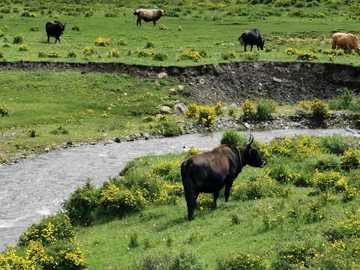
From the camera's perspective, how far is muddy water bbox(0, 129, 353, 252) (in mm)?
16500

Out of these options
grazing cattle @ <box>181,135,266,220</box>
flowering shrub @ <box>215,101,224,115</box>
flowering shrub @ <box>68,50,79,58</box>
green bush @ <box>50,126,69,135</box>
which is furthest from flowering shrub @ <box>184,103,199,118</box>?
grazing cattle @ <box>181,135,266,220</box>

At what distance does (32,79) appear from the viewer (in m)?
32.5

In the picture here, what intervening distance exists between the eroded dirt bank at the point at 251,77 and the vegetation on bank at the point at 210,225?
16.1m

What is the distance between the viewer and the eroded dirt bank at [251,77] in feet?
114

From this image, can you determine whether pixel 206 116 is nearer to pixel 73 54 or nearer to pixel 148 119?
pixel 148 119

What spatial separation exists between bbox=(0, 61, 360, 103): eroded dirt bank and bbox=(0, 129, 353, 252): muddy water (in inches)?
297

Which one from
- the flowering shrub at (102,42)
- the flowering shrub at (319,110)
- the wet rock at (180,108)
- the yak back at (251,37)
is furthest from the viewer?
the yak back at (251,37)

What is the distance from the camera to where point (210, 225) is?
42.2 ft

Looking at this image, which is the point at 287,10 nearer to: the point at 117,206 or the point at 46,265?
the point at 117,206

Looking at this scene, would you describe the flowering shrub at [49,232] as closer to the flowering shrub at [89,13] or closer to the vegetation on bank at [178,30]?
the vegetation on bank at [178,30]

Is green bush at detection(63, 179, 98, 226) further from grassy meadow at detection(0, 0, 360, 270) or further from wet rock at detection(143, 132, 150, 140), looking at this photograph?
wet rock at detection(143, 132, 150, 140)

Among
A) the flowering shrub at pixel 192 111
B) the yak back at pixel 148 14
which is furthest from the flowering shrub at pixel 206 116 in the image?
the yak back at pixel 148 14

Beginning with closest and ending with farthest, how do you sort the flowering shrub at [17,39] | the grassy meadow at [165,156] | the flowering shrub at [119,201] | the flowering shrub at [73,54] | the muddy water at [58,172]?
the grassy meadow at [165,156] < the flowering shrub at [119,201] < the muddy water at [58,172] < the flowering shrub at [73,54] < the flowering shrub at [17,39]

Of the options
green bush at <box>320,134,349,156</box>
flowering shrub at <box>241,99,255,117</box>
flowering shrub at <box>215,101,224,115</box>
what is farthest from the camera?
flowering shrub at <box>215,101,224,115</box>
